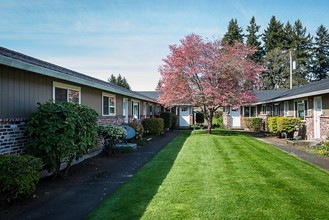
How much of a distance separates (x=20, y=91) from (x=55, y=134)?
1.45 metres

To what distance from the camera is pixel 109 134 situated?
32.2 ft

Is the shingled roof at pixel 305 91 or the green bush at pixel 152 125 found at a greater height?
the shingled roof at pixel 305 91

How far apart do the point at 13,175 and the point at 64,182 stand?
1955mm

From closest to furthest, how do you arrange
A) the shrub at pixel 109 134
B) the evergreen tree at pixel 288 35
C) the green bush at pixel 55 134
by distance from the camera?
the green bush at pixel 55 134 < the shrub at pixel 109 134 < the evergreen tree at pixel 288 35

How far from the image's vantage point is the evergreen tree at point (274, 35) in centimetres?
4353

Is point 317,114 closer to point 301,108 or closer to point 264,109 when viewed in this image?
point 301,108

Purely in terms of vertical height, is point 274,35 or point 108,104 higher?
point 274,35

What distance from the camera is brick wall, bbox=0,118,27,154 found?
5.55 m

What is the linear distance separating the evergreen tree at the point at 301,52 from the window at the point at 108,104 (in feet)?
121

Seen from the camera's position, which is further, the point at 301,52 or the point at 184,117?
the point at 301,52

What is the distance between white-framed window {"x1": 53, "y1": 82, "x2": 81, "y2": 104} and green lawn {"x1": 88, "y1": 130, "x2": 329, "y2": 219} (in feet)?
11.2

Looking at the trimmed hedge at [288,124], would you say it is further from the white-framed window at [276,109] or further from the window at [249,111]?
the window at [249,111]

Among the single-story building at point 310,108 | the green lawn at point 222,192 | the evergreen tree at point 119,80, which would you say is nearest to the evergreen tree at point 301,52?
the single-story building at point 310,108

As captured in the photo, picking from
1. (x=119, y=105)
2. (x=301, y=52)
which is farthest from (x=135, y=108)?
(x=301, y=52)
